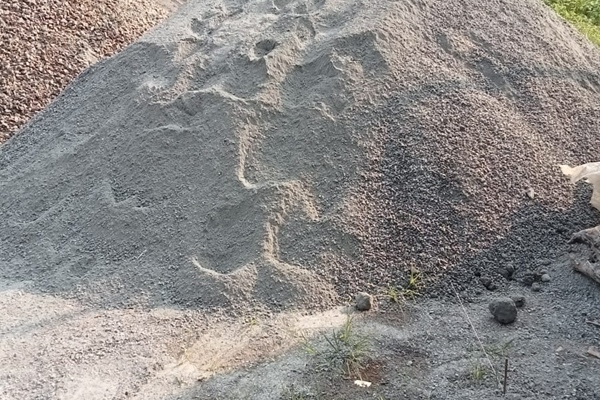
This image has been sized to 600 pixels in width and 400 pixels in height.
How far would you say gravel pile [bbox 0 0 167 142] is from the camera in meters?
5.98

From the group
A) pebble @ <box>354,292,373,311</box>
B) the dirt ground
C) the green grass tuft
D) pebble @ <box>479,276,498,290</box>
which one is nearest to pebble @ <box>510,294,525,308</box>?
the dirt ground

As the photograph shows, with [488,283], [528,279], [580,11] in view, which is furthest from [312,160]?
[580,11]

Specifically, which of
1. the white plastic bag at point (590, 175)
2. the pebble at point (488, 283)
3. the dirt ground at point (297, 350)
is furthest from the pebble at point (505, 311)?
the white plastic bag at point (590, 175)

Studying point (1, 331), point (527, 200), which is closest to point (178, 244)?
point (1, 331)

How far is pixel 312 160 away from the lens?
4.01m

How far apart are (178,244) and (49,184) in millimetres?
1074

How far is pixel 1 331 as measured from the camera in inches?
140

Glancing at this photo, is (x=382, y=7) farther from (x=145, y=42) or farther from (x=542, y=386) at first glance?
(x=542, y=386)

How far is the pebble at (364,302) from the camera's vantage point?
3.52 metres

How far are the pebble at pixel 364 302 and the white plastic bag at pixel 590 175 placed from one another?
1177 millimetres

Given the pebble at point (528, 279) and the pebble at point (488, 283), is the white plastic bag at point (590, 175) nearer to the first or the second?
the pebble at point (528, 279)

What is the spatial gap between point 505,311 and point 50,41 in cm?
453

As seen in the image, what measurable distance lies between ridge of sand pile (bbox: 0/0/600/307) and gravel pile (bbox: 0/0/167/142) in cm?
119

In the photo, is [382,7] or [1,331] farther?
[382,7]
